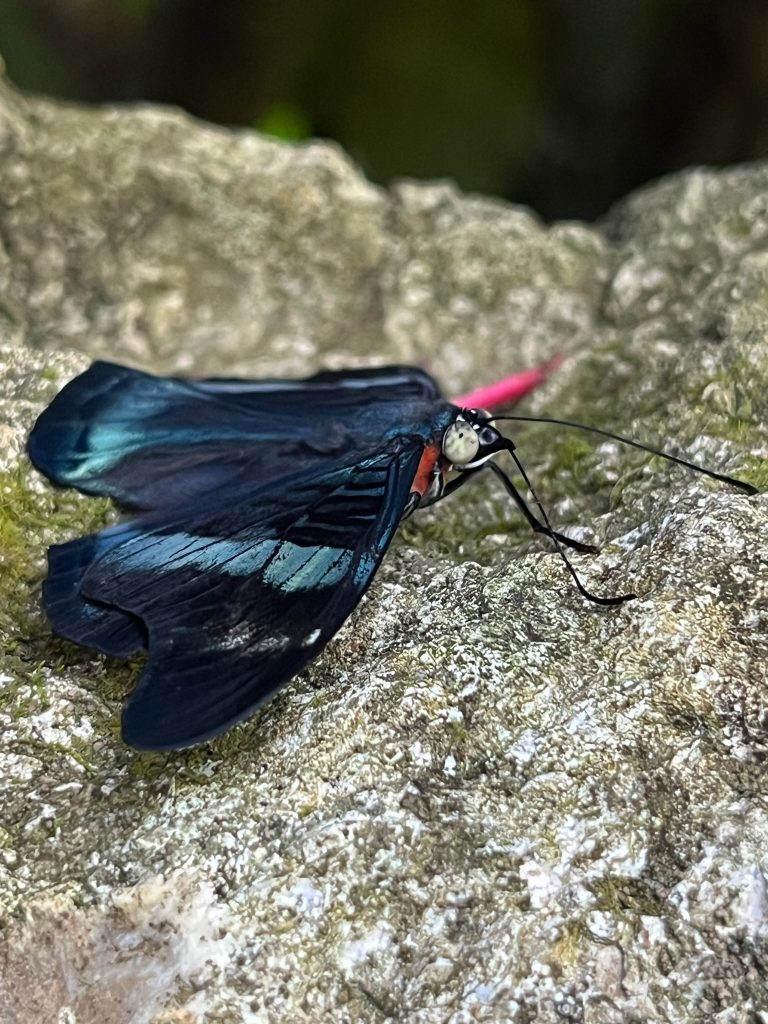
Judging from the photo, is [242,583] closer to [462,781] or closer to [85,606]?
[85,606]

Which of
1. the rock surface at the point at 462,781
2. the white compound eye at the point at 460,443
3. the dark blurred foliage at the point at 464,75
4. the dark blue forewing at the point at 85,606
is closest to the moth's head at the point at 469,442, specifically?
the white compound eye at the point at 460,443

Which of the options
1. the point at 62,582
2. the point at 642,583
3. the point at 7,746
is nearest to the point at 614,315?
the point at 642,583

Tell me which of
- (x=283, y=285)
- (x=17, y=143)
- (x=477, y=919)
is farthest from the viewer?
(x=283, y=285)

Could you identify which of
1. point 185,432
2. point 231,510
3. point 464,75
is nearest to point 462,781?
point 231,510

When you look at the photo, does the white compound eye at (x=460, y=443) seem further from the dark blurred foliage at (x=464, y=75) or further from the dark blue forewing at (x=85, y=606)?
the dark blurred foliage at (x=464, y=75)

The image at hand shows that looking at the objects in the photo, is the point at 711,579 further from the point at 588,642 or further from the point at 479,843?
the point at 479,843

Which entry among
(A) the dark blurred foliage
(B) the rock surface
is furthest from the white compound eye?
(A) the dark blurred foliage

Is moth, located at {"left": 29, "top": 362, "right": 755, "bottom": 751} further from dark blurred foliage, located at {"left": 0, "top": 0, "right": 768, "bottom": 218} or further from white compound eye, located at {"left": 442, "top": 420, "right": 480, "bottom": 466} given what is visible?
dark blurred foliage, located at {"left": 0, "top": 0, "right": 768, "bottom": 218}

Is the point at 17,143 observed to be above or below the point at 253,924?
above
